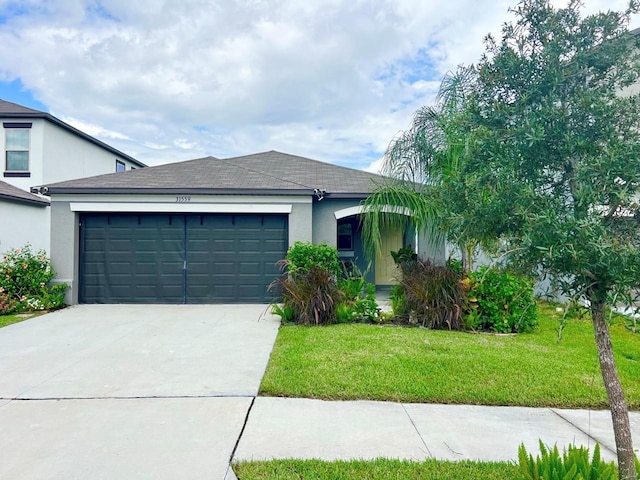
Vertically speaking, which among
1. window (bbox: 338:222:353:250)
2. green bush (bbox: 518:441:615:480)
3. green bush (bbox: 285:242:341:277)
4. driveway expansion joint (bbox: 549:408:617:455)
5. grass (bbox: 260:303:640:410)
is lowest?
driveway expansion joint (bbox: 549:408:617:455)

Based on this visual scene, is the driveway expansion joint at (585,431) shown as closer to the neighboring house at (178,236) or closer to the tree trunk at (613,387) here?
the tree trunk at (613,387)

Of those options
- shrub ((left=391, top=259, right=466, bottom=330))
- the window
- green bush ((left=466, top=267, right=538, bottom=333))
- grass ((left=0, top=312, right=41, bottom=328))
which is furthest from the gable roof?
green bush ((left=466, top=267, right=538, bottom=333))

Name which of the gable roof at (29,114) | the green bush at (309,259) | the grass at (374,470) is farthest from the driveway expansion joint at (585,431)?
the gable roof at (29,114)

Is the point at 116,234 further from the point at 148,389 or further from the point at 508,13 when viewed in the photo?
the point at 508,13

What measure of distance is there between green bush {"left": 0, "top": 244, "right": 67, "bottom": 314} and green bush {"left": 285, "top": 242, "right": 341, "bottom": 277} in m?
5.99

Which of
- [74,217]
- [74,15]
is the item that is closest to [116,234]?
[74,217]

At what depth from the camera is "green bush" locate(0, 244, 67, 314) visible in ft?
30.9

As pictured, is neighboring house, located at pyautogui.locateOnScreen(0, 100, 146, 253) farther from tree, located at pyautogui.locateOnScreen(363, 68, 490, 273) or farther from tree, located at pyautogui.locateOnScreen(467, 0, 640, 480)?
tree, located at pyautogui.locateOnScreen(467, 0, 640, 480)

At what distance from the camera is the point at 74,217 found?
10.2 metres

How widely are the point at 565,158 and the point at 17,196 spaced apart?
634 inches

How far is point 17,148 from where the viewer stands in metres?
15.0

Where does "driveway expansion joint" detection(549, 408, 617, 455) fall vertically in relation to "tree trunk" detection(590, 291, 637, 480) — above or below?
below

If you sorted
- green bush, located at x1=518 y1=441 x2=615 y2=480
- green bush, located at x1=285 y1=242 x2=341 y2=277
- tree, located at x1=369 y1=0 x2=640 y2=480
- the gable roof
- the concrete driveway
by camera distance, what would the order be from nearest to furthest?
1. tree, located at x1=369 y1=0 x2=640 y2=480
2. green bush, located at x1=518 y1=441 x2=615 y2=480
3. the concrete driveway
4. green bush, located at x1=285 y1=242 x2=341 y2=277
5. the gable roof

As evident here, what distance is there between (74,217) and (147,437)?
8599 millimetres
